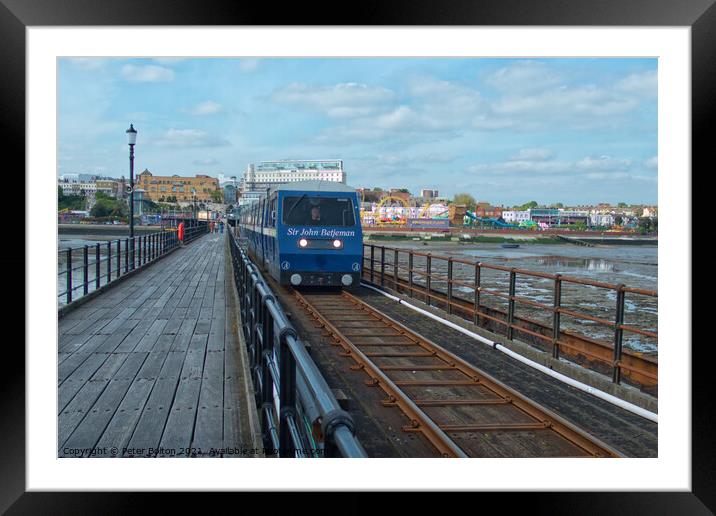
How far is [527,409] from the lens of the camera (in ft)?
19.3

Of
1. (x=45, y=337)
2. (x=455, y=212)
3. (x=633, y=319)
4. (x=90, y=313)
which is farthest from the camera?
(x=455, y=212)

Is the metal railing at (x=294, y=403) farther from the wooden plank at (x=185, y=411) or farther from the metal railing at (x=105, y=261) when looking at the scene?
the metal railing at (x=105, y=261)

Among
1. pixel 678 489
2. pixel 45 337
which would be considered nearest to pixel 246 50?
pixel 45 337

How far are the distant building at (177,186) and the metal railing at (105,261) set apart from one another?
4.43 metres

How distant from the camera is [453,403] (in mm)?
6168

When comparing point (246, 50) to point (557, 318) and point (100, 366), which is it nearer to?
point (100, 366)

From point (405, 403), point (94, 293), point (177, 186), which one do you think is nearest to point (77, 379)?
point (405, 403)

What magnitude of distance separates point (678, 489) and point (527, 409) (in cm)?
227

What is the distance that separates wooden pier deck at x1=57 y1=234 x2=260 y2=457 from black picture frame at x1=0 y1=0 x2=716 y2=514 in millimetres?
965

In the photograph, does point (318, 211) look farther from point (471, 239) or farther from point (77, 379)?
point (471, 239)

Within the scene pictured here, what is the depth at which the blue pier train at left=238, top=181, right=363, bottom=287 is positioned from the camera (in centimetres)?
1438

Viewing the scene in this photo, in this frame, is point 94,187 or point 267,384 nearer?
point 267,384

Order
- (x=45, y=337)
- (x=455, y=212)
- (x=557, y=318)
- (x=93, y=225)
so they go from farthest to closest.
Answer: (x=455, y=212) < (x=93, y=225) < (x=557, y=318) < (x=45, y=337)

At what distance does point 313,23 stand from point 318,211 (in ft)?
37.1
